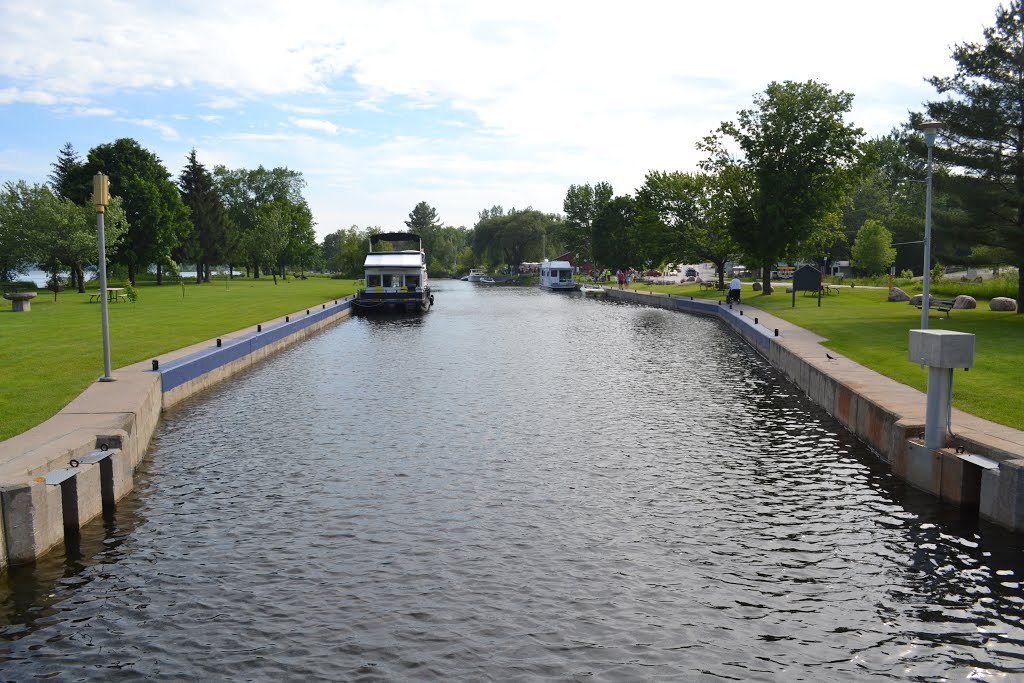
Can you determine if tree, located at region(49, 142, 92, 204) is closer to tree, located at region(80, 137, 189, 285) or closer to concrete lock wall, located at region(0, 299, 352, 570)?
tree, located at region(80, 137, 189, 285)

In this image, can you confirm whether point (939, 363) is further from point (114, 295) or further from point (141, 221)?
point (141, 221)

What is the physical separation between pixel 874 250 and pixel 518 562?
251 feet

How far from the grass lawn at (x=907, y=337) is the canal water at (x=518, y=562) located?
256 centimetres

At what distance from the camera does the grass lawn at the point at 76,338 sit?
51.9 feet

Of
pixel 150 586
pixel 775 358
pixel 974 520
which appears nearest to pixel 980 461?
pixel 974 520

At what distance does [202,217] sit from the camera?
9356 cm

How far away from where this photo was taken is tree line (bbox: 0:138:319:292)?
172 feet

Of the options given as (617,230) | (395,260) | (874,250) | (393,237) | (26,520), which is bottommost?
(26,520)

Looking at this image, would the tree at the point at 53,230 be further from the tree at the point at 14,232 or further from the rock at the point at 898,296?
the rock at the point at 898,296

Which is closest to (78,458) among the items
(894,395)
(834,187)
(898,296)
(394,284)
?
(894,395)

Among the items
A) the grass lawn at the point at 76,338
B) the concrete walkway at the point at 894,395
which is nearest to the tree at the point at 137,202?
the grass lawn at the point at 76,338

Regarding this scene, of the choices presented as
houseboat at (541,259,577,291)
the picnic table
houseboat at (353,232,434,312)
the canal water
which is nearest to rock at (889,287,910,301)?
houseboat at (353,232,434,312)

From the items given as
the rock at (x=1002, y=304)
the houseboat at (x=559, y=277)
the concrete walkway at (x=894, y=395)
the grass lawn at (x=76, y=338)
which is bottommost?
the concrete walkway at (x=894, y=395)

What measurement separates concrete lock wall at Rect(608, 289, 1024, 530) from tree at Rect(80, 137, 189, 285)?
6483cm
